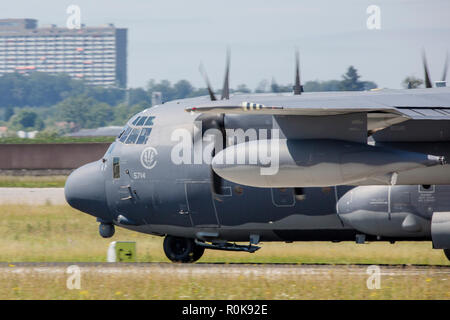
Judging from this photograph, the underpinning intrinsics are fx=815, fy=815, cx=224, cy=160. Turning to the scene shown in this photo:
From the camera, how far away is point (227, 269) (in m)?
19.2

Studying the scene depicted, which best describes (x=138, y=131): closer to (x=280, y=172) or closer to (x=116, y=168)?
(x=116, y=168)

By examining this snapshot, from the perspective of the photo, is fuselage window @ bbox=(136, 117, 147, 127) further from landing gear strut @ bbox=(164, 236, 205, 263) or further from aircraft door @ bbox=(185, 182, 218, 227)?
landing gear strut @ bbox=(164, 236, 205, 263)

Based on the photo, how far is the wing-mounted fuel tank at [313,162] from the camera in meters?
15.6

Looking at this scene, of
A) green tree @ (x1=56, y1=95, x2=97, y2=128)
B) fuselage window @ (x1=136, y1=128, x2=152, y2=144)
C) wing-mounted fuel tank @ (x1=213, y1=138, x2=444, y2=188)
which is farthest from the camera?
green tree @ (x1=56, y1=95, x2=97, y2=128)

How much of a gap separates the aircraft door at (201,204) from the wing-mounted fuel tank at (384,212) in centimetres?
312

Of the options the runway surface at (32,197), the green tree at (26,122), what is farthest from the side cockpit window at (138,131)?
the green tree at (26,122)

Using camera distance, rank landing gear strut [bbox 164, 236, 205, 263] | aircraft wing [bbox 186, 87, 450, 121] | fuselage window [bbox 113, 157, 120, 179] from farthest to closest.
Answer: landing gear strut [bbox 164, 236, 205, 263], fuselage window [bbox 113, 157, 120, 179], aircraft wing [bbox 186, 87, 450, 121]

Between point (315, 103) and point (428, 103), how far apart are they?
2.59 meters

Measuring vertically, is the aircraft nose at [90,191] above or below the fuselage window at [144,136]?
below

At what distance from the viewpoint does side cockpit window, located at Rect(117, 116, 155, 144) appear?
20.4 metres

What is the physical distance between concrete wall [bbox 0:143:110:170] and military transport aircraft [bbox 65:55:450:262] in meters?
35.6

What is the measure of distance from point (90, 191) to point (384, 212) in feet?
24.4

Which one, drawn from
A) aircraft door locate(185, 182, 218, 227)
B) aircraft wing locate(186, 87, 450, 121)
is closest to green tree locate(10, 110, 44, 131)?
aircraft door locate(185, 182, 218, 227)

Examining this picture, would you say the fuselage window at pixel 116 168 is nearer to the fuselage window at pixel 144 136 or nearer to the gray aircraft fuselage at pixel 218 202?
the gray aircraft fuselage at pixel 218 202
